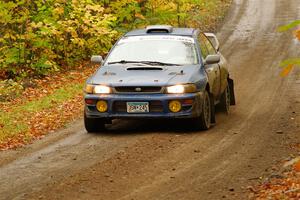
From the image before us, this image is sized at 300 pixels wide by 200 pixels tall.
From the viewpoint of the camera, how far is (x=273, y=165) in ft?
27.9

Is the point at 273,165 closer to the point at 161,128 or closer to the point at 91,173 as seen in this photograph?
the point at 91,173

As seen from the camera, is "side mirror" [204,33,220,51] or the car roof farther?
"side mirror" [204,33,220,51]

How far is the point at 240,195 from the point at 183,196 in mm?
633

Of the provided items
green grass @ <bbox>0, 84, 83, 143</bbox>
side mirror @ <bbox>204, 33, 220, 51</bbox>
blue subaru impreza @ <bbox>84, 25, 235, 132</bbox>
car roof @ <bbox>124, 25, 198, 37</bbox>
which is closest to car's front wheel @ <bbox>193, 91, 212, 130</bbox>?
blue subaru impreza @ <bbox>84, 25, 235, 132</bbox>

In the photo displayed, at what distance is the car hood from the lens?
10.7 metres

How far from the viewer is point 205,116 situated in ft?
36.6

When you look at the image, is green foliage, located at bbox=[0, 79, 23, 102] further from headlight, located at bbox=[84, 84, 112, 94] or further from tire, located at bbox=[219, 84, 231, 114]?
tire, located at bbox=[219, 84, 231, 114]

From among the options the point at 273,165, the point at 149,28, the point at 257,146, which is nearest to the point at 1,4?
the point at 149,28

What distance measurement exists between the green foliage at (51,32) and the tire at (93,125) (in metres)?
6.78

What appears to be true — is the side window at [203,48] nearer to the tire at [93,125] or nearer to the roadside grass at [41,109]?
the tire at [93,125]

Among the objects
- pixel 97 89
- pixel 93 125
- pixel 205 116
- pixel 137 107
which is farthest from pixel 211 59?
pixel 93 125

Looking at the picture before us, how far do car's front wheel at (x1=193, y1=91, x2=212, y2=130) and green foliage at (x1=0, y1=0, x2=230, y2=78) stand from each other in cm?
743

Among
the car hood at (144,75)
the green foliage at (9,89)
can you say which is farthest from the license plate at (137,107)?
the green foliage at (9,89)

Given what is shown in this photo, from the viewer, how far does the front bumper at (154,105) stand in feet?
35.0
